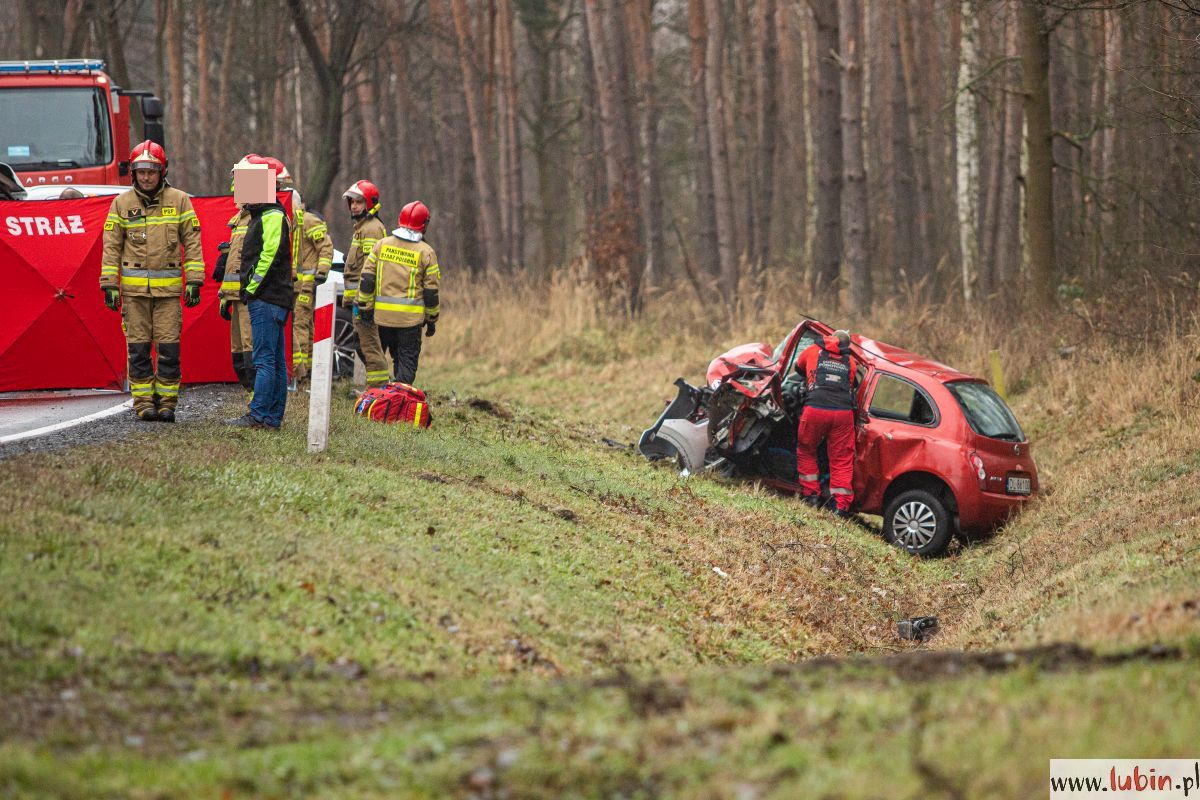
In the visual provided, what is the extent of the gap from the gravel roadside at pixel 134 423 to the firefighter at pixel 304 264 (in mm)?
713

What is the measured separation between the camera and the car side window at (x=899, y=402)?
42.6ft

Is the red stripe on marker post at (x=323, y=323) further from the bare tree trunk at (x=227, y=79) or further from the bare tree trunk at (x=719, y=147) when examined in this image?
the bare tree trunk at (x=227, y=79)

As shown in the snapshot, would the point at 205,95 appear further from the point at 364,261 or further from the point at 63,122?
the point at 364,261

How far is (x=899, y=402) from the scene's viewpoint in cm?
1323

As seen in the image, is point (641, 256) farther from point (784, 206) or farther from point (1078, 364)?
point (784, 206)

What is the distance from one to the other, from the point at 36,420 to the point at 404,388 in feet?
10.6

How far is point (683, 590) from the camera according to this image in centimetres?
909

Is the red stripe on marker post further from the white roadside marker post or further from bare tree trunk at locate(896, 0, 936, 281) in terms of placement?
bare tree trunk at locate(896, 0, 936, 281)

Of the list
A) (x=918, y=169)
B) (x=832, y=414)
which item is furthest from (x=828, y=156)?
(x=918, y=169)

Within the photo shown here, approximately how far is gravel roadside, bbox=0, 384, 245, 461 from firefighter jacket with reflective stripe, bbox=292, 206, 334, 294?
4.38 feet

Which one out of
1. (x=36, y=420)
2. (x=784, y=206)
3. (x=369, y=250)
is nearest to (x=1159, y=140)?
(x=369, y=250)

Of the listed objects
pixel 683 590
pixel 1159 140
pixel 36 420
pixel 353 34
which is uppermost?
pixel 353 34

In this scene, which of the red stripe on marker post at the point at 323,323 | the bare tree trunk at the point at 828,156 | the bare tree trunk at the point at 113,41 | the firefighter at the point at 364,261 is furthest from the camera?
the bare tree trunk at the point at 113,41

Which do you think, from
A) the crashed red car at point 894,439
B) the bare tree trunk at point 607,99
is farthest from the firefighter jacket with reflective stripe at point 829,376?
the bare tree trunk at point 607,99
